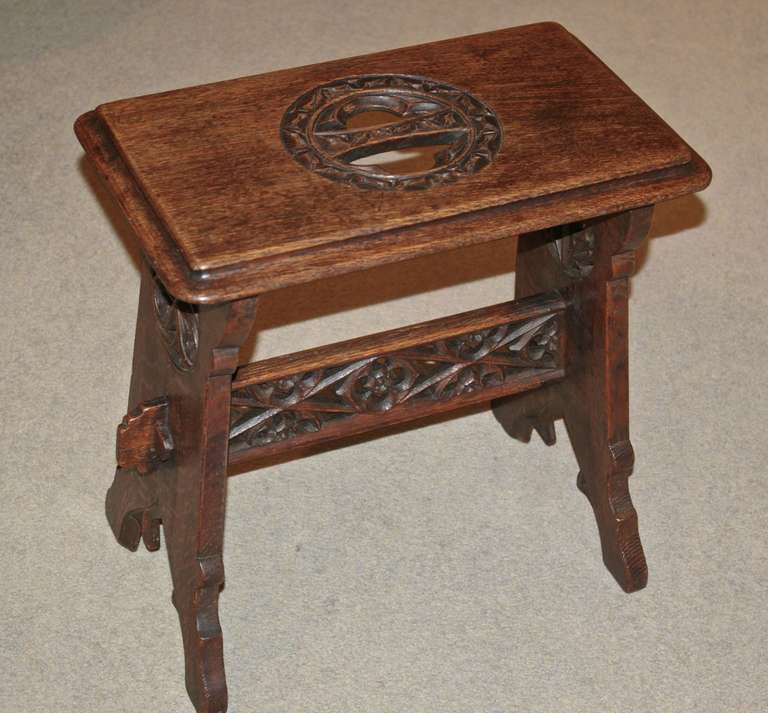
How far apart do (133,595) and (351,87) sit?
81 cm

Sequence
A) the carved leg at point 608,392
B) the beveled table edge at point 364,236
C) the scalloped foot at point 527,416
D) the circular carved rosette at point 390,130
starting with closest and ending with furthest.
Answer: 1. the beveled table edge at point 364,236
2. the circular carved rosette at point 390,130
3. the carved leg at point 608,392
4. the scalloped foot at point 527,416

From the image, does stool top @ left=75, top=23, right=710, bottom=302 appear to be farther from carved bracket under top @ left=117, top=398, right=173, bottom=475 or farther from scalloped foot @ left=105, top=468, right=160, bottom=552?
scalloped foot @ left=105, top=468, right=160, bottom=552

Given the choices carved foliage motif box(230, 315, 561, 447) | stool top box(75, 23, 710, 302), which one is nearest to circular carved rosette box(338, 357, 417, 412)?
carved foliage motif box(230, 315, 561, 447)

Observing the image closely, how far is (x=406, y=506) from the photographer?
2.26 metres

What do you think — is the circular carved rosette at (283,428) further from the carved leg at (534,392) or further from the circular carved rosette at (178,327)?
the carved leg at (534,392)

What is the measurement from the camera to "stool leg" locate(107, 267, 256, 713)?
5.55 feet

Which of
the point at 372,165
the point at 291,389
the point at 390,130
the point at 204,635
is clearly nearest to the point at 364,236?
the point at 372,165

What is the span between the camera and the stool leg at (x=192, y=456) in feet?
5.55

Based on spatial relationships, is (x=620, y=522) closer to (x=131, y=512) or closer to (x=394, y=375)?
(x=394, y=375)

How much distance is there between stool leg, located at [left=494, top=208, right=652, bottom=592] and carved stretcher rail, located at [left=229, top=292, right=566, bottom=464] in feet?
0.16

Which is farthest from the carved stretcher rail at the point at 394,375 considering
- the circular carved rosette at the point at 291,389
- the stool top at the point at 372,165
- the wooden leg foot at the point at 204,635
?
the stool top at the point at 372,165

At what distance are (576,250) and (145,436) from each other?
63cm

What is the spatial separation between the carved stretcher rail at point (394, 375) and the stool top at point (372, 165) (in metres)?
0.27

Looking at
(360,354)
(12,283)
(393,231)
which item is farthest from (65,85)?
(393,231)
